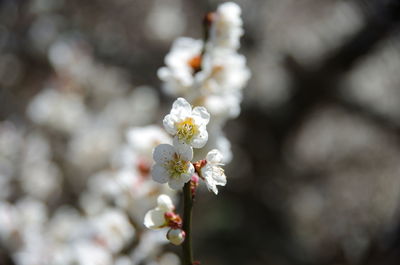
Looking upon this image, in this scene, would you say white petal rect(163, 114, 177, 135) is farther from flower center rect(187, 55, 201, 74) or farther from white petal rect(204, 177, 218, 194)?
flower center rect(187, 55, 201, 74)

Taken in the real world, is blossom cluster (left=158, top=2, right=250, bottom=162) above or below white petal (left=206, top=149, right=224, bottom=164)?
above

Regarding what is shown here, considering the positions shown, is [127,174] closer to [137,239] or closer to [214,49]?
[137,239]

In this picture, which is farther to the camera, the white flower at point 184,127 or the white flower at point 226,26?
the white flower at point 226,26

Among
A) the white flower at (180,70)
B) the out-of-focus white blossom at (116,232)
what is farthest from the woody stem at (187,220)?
the out-of-focus white blossom at (116,232)

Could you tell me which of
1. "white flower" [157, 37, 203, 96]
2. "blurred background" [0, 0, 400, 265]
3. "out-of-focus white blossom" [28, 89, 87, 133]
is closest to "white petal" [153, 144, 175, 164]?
"white flower" [157, 37, 203, 96]

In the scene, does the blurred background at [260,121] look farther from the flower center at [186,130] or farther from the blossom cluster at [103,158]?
the flower center at [186,130]

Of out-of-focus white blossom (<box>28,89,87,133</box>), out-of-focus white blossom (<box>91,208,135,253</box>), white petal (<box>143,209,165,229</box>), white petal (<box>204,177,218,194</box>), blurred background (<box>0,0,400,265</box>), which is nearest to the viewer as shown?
white petal (<box>204,177,218,194</box>)

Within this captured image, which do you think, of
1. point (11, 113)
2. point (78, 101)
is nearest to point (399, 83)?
point (78, 101)

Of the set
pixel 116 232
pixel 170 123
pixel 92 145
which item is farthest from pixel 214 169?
pixel 92 145
